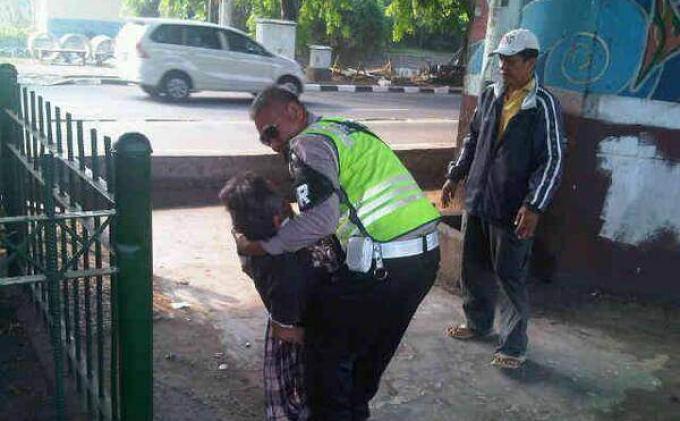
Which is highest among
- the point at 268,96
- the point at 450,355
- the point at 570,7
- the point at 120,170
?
the point at 570,7

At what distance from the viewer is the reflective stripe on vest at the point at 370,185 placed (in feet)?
7.82

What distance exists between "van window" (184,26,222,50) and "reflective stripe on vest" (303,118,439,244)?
40.2ft

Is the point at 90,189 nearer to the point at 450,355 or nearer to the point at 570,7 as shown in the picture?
the point at 450,355

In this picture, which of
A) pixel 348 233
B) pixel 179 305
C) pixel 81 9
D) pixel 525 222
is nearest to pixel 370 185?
pixel 348 233

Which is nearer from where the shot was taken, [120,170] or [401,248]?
[120,170]

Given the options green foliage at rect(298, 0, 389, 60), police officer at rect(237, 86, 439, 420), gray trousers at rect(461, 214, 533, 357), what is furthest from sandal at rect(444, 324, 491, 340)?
green foliage at rect(298, 0, 389, 60)

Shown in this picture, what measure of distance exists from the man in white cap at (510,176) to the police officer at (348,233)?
3.34 ft

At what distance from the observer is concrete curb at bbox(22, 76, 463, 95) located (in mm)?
15703

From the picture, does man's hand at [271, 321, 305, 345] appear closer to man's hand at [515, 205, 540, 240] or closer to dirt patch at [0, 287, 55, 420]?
dirt patch at [0, 287, 55, 420]

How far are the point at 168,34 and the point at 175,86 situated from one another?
1.02m

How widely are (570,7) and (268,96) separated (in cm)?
291

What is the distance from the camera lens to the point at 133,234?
6.91 feet

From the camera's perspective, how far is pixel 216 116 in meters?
12.0

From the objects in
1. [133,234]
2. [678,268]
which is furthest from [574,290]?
[133,234]
